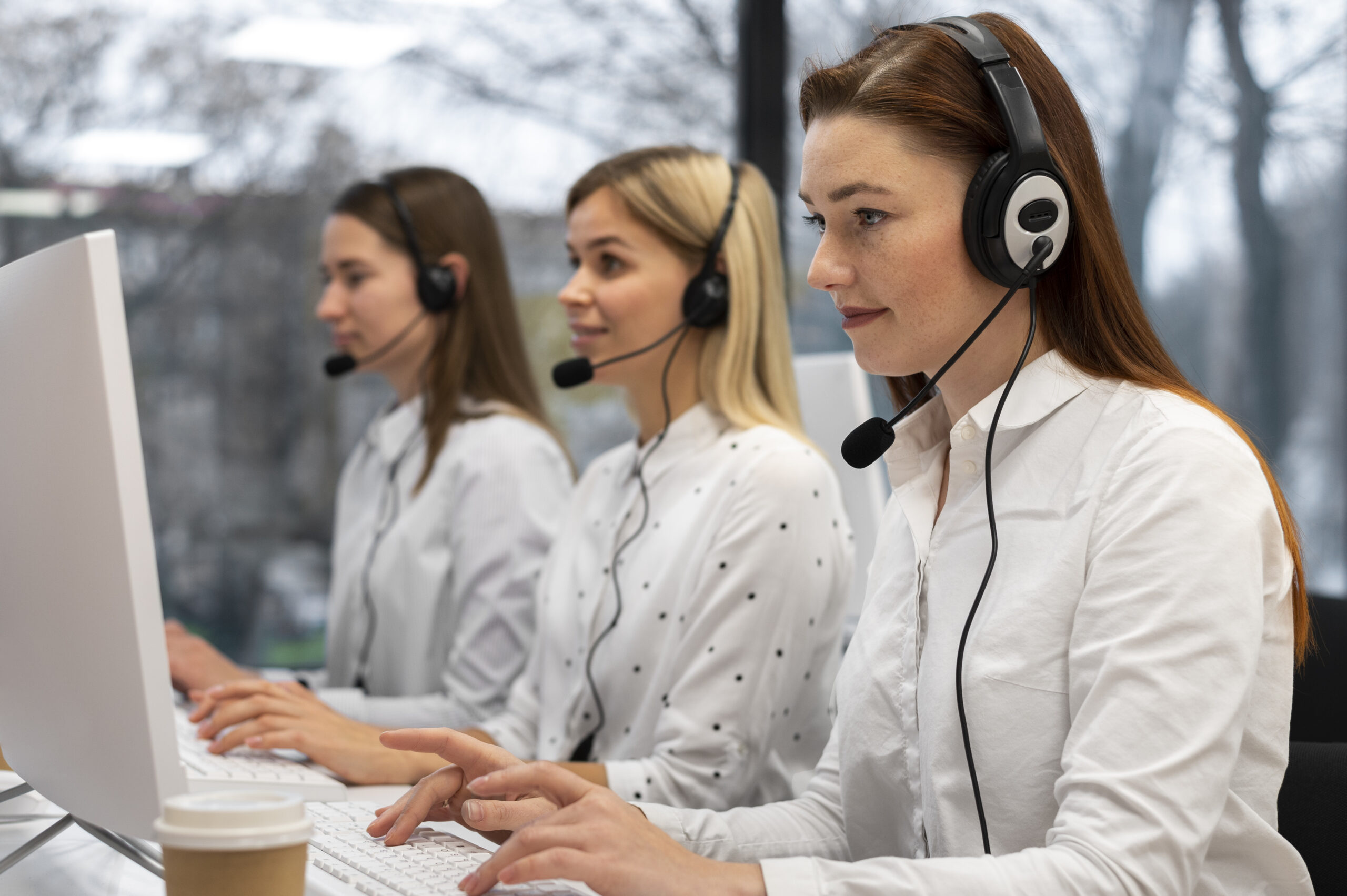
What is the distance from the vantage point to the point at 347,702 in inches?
65.0

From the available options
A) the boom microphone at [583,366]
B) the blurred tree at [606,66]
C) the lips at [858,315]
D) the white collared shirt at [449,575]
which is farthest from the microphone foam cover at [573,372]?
the blurred tree at [606,66]

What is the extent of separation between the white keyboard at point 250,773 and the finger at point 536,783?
292 mm

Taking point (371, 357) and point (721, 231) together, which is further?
point (371, 357)

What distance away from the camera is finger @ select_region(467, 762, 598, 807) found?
80cm

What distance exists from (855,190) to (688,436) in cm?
66

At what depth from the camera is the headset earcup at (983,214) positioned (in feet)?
2.98

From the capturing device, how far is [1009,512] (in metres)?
0.92

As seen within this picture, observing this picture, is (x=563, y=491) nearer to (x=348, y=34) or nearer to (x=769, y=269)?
(x=769, y=269)

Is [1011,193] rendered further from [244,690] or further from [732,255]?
[244,690]

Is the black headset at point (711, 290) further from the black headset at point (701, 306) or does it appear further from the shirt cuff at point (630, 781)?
the shirt cuff at point (630, 781)

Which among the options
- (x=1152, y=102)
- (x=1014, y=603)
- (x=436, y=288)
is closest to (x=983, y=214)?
(x=1014, y=603)

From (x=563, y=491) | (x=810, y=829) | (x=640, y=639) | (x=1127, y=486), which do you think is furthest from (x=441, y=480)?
(x=1127, y=486)

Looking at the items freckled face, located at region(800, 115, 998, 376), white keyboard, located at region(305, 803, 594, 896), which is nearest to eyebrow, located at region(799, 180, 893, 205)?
freckled face, located at region(800, 115, 998, 376)

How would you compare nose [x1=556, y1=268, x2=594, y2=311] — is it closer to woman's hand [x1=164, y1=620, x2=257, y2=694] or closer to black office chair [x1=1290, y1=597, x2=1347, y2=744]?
woman's hand [x1=164, y1=620, x2=257, y2=694]
